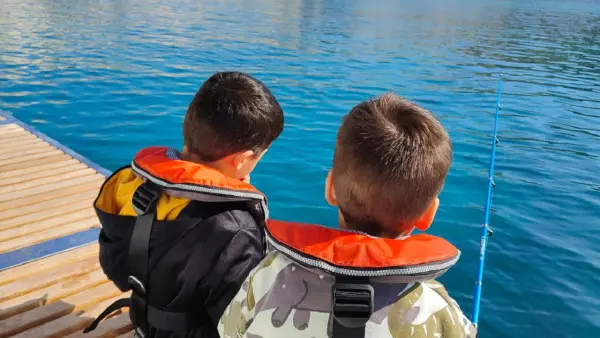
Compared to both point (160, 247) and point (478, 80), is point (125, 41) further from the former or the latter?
point (160, 247)

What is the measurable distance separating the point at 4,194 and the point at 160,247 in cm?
352

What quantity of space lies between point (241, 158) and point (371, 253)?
3.39 ft

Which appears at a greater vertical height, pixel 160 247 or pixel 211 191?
pixel 211 191

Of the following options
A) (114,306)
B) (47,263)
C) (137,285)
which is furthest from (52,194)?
(137,285)

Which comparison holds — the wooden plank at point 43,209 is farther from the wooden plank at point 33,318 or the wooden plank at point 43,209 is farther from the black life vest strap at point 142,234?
the black life vest strap at point 142,234

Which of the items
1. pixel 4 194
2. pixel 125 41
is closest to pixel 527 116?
pixel 4 194

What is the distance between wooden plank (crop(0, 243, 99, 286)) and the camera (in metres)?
3.51

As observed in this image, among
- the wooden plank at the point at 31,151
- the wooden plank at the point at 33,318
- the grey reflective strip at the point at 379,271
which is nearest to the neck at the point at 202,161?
the grey reflective strip at the point at 379,271

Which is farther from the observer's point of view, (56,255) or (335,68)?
(335,68)

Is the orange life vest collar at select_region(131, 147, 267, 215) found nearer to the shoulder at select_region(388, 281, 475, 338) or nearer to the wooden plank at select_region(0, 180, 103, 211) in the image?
the shoulder at select_region(388, 281, 475, 338)

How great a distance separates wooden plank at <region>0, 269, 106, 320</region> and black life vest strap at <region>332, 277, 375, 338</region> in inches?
92.1

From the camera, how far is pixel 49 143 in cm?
648

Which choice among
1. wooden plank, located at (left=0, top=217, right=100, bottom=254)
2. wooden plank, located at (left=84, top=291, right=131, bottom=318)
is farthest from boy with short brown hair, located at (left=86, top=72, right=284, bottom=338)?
wooden plank, located at (left=0, top=217, right=100, bottom=254)

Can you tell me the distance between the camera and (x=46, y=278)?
11.5 feet
